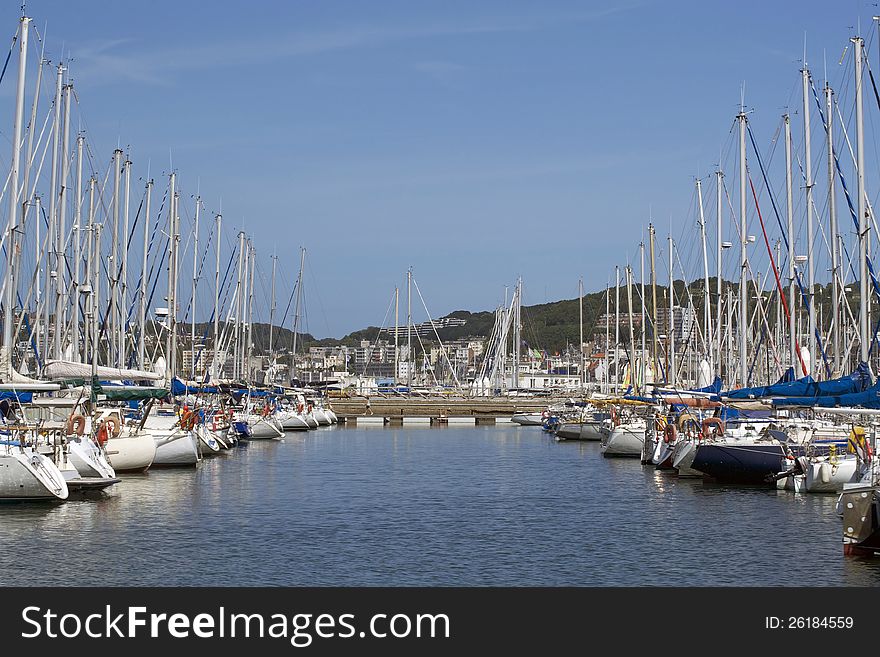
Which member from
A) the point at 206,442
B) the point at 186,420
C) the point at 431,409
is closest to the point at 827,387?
the point at 186,420

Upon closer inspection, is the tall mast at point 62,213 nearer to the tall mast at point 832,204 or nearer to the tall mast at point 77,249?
the tall mast at point 77,249

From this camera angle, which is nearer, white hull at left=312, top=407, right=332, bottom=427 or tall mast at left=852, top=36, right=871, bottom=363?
tall mast at left=852, top=36, right=871, bottom=363

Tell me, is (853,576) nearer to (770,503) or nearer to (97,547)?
(770,503)

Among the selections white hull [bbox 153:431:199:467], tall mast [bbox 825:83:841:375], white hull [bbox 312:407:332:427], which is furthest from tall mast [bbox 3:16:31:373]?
white hull [bbox 312:407:332:427]

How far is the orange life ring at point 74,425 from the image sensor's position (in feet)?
113

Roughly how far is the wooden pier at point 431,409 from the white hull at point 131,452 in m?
63.3

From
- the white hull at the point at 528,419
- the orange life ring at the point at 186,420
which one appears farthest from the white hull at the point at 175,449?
the white hull at the point at 528,419

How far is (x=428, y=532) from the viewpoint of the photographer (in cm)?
3058

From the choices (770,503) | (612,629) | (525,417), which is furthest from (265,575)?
(525,417)

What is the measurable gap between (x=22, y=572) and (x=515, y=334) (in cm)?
11249

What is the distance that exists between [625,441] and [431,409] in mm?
61636

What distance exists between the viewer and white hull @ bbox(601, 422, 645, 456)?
58.2 metres

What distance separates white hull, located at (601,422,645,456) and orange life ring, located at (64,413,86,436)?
98.8 ft

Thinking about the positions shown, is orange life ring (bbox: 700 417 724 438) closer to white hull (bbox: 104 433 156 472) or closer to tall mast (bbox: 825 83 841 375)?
tall mast (bbox: 825 83 841 375)
